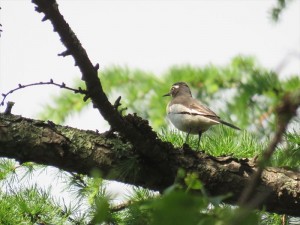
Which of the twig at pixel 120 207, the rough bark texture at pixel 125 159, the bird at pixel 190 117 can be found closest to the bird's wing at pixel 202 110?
the bird at pixel 190 117

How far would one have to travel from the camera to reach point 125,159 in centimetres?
233

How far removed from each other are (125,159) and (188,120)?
2567 millimetres

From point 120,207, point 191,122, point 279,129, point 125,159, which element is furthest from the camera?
point 191,122

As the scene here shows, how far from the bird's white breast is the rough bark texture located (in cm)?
216

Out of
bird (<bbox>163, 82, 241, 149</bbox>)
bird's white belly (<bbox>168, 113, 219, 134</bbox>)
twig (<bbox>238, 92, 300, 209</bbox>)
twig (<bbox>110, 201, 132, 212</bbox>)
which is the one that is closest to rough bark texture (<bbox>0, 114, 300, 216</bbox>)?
twig (<bbox>110, 201, 132, 212</bbox>)

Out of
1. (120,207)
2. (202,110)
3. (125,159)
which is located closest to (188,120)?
(202,110)

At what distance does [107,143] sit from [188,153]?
0.35 metres

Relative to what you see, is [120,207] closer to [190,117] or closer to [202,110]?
[190,117]

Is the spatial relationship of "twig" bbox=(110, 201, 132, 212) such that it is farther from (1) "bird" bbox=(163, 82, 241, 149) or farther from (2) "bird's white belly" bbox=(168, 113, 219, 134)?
(2) "bird's white belly" bbox=(168, 113, 219, 134)

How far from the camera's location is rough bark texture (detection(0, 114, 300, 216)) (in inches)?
88.5

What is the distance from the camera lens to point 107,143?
2391 mm

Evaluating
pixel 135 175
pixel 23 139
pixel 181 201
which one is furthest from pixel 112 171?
pixel 181 201

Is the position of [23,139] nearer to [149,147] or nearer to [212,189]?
[149,147]

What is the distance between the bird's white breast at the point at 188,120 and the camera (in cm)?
477
